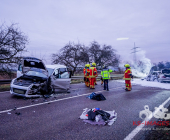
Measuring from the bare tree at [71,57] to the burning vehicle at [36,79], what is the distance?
909cm

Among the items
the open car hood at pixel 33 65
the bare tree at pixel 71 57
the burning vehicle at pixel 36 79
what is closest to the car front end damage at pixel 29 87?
the burning vehicle at pixel 36 79

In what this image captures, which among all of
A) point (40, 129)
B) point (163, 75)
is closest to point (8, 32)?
point (40, 129)

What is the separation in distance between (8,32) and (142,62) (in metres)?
19.1

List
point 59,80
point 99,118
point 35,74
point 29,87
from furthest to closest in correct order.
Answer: point 35,74 → point 59,80 → point 29,87 → point 99,118

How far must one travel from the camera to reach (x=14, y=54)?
10.7 meters

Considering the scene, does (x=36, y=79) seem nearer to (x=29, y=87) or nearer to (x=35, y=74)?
(x=35, y=74)

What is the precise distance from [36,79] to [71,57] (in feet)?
35.4

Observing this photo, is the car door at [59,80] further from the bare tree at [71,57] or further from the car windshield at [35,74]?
the bare tree at [71,57]

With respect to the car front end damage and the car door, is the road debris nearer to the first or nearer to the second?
the car front end damage

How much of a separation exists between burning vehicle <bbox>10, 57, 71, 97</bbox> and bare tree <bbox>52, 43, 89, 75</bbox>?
29.8 ft

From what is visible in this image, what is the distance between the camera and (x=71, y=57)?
56.7 ft

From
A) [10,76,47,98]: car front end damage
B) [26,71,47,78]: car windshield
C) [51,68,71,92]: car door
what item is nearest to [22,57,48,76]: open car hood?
[26,71,47,78]: car windshield

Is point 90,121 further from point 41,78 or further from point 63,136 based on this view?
point 41,78

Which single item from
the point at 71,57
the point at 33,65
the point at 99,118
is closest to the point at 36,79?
the point at 33,65
